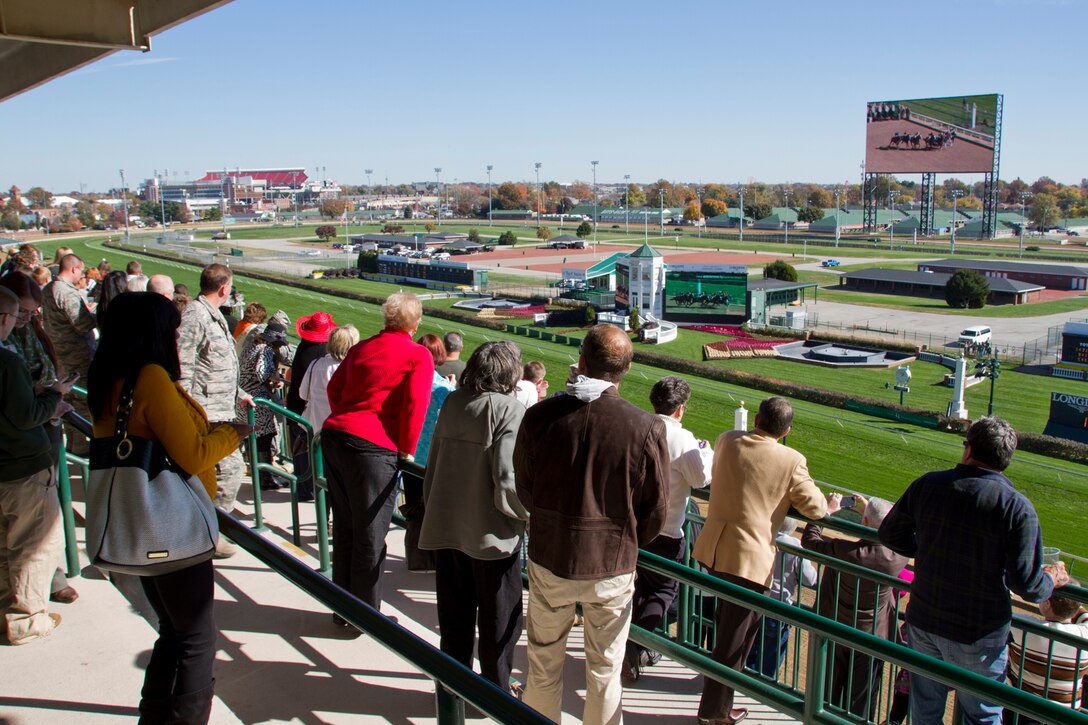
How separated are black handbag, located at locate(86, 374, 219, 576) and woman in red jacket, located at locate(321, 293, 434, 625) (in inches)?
42.8

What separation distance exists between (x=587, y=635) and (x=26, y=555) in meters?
2.37

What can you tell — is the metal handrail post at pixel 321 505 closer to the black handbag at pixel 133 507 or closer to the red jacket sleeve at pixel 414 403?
the red jacket sleeve at pixel 414 403

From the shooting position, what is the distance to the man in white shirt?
3.76 metres

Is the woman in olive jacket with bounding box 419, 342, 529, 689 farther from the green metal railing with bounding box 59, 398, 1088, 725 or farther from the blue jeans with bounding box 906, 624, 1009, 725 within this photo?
the blue jeans with bounding box 906, 624, 1009, 725

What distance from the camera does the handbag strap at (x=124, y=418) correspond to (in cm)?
258

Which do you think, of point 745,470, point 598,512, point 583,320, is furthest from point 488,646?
point 583,320

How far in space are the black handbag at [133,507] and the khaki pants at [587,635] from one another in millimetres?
1102

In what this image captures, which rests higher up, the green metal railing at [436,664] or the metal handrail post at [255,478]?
the green metal railing at [436,664]

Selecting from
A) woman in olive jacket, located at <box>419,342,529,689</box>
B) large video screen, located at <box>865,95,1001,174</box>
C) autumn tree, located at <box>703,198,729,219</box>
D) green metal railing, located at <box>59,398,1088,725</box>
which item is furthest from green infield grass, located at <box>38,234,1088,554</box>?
autumn tree, located at <box>703,198,729,219</box>

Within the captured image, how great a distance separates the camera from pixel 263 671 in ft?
11.6

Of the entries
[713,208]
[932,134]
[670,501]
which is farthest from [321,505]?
[713,208]

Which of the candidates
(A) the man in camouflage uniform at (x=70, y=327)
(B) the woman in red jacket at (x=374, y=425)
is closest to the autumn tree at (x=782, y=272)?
(A) the man in camouflage uniform at (x=70, y=327)

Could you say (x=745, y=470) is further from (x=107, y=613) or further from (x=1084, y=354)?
(x=1084, y=354)

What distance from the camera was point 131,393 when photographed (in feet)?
8.55
